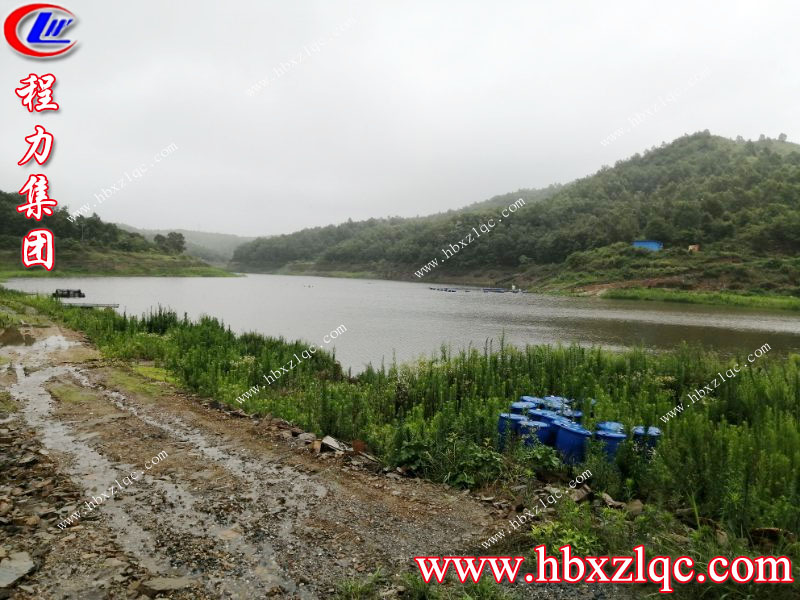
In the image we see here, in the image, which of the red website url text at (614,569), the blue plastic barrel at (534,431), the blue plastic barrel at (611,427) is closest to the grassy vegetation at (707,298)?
the blue plastic barrel at (611,427)

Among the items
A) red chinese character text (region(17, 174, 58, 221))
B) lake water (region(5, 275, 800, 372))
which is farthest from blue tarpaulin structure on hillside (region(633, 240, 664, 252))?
red chinese character text (region(17, 174, 58, 221))

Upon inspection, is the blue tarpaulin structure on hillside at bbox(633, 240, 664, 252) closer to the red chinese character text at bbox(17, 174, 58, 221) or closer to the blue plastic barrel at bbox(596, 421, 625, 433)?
the blue plastic barrel at bbox(596, 421, 625, 433)

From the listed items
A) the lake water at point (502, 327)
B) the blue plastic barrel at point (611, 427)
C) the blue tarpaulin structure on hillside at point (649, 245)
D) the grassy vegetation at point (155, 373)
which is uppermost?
the blue tarpaulin structure on hillside at point (649, 245)

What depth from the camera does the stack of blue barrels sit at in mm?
6074

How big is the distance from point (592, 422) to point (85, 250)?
300 feet

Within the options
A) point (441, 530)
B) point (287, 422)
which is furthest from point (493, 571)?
point (287, 422)

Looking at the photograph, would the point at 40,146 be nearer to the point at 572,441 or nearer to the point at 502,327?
the point at 572,441

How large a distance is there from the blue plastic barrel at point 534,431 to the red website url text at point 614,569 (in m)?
2.07

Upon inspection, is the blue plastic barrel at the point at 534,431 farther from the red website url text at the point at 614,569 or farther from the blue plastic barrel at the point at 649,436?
the red website url text at the point at 614,569

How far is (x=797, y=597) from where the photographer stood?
3.48 metres

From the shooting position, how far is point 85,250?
263ft

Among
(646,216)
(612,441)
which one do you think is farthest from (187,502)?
(646,216)

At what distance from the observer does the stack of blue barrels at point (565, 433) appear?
607cm

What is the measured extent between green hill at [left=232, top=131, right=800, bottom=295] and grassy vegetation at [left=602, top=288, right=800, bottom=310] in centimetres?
291
